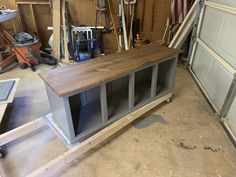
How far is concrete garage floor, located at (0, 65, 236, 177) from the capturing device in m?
1.41

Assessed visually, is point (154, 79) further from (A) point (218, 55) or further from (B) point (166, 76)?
(A) point (218, 55)

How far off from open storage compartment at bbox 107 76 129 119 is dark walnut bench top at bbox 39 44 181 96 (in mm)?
307

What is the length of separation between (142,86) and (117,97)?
1.27 feet

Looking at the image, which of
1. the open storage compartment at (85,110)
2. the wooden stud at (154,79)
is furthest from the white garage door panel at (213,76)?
the open storage compartment at (85,110)

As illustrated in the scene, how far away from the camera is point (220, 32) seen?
203 centimetres

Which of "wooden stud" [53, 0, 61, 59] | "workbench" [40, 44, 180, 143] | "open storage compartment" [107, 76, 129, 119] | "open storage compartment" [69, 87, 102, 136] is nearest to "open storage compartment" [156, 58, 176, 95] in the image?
"workbench" [40, 44, 180, 143]

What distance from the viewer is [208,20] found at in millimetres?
2381

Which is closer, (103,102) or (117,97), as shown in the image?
(103,102)

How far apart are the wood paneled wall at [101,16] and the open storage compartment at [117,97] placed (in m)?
1.86

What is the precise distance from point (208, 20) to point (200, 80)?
80 centimetres

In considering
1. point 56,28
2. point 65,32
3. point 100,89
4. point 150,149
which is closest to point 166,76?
point 150,149

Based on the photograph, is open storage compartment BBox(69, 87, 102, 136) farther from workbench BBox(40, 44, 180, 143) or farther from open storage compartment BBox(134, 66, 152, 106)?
open storage compartment BBox(134, 66, 152, 106)

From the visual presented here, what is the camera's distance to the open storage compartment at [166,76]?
2.00 m

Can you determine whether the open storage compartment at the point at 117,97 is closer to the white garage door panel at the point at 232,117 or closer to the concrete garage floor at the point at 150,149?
the concrete garage floor at the point at 150,149
